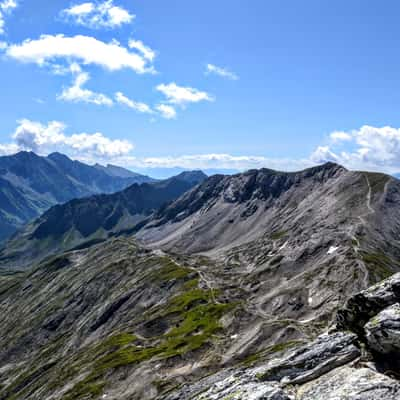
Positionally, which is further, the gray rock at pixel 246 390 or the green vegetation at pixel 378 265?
the green vegetation at pixel 378 265

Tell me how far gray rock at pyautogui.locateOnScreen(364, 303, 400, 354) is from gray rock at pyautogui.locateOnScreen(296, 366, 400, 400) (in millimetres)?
1706

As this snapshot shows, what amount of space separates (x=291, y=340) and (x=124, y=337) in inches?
3018

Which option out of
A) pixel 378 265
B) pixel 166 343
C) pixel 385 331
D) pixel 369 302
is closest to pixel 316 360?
pixel 369 302

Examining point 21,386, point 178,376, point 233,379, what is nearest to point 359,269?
point 178,376

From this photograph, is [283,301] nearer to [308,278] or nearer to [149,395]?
[308,278]

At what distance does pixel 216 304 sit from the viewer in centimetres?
16950

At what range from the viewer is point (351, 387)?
85.0ft

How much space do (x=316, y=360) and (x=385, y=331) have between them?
6628 millimetres

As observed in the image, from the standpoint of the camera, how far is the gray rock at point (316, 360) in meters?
29.9

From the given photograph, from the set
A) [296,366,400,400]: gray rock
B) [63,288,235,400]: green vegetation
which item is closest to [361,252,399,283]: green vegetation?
[63,288,235,400]: green vegetation

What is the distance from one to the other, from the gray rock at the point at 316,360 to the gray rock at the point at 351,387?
785mm

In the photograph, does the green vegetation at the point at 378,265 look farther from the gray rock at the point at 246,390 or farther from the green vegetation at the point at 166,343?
the gray rock at the point at 246,390

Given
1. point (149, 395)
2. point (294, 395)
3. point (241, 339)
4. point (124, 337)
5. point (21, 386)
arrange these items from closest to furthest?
1. point (294, 395)
2. point (149, 395)
3. point (241, 339)
4. point (124, 337)
5. point (21, 386)

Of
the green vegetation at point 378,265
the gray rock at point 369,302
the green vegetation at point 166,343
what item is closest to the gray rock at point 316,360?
the gray rock at point 369,302
